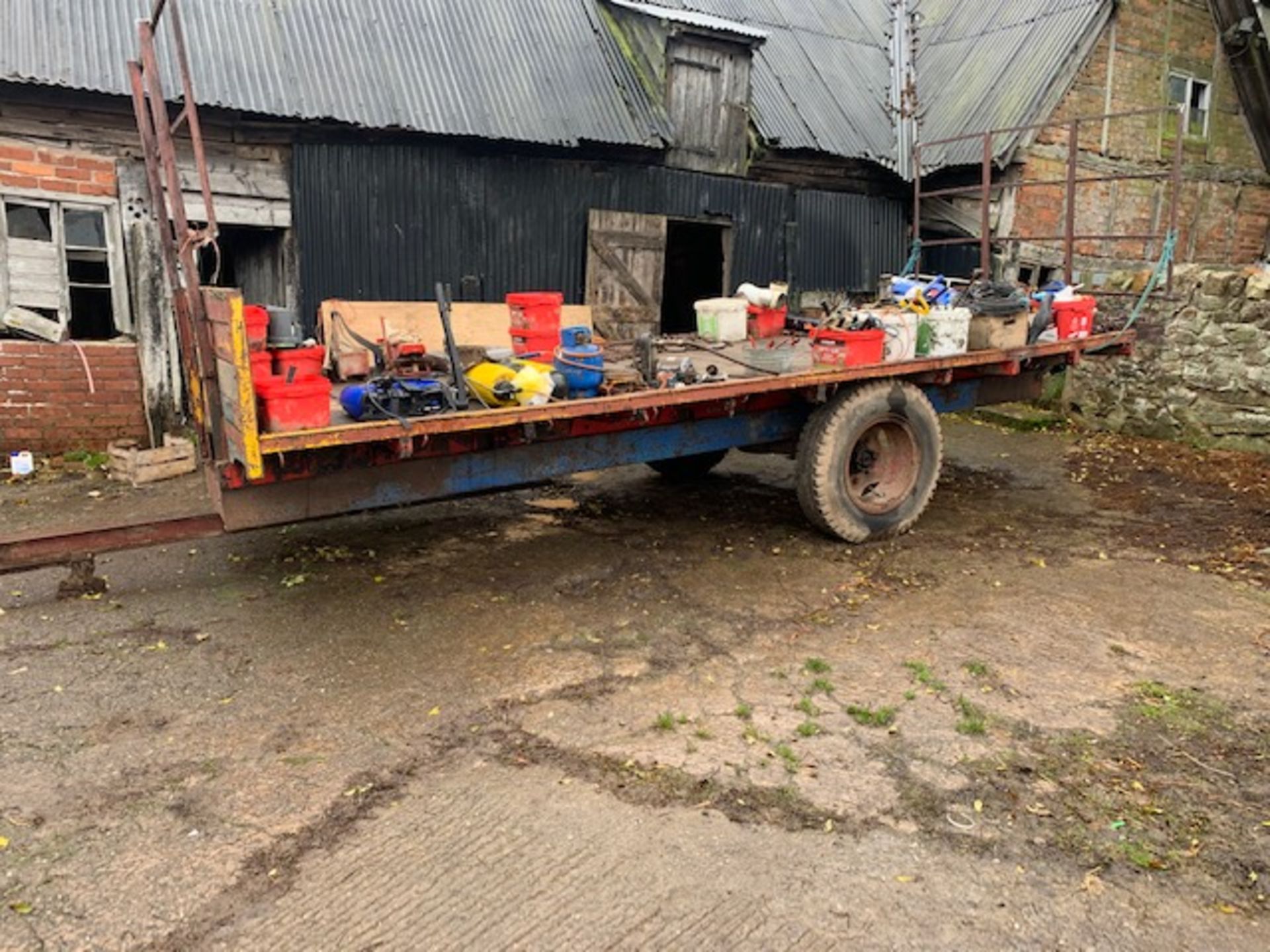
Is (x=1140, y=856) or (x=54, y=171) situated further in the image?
(x=54, y=171)

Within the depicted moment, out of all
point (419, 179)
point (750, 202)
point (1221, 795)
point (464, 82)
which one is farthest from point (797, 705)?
point (750, 202)

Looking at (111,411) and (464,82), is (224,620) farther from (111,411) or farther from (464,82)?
(464,82)

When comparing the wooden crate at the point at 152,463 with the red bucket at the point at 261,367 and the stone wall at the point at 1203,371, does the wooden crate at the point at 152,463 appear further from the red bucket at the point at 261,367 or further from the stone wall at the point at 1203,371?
the stone wall at the point at 1203,371

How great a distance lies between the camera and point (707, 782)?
3338 millimetres

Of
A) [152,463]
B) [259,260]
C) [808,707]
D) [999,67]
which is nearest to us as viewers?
[808,707]

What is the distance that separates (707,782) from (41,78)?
778 centimetres

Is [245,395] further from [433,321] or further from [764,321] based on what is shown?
[433,321]

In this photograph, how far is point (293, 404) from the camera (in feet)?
12.7

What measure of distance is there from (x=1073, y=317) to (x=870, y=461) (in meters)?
2.01

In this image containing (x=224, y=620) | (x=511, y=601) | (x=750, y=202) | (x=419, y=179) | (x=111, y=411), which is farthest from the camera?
(x=750, y=202)

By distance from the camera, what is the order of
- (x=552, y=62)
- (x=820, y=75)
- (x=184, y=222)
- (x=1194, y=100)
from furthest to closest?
(x=1194, y=100) → (x=820, y=75) → (x=552, y=62) → (x=184, y=222)

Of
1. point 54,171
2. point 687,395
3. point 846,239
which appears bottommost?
point 687,395

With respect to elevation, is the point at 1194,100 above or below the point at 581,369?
above

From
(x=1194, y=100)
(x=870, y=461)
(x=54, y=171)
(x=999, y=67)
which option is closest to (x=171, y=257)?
(x=870, y=461)
